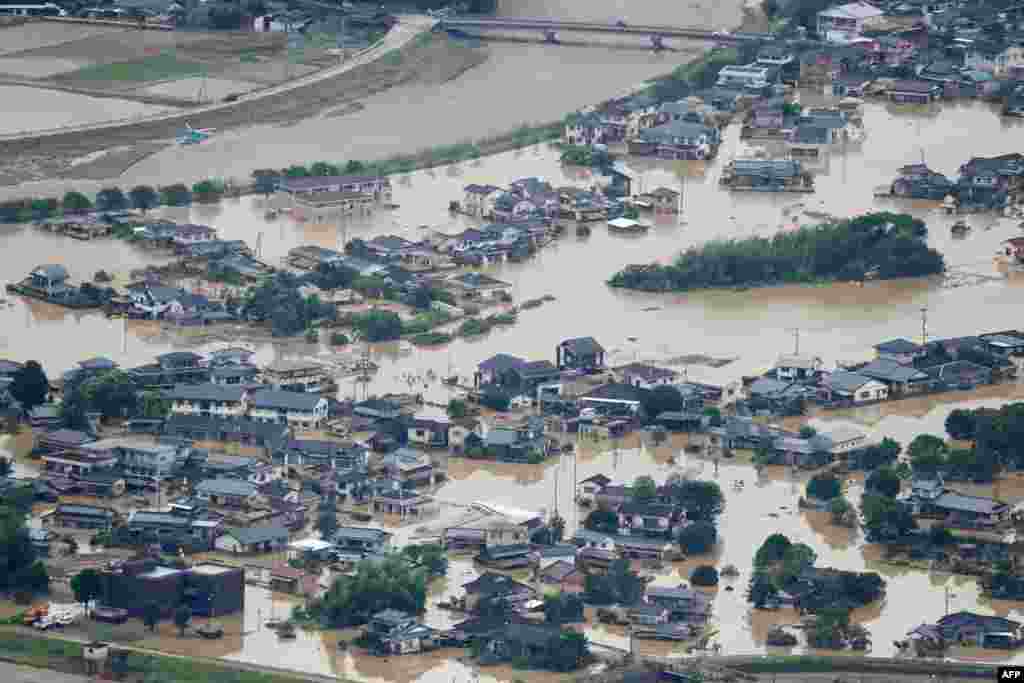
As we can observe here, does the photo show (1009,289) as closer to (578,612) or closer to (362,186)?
(362,186)

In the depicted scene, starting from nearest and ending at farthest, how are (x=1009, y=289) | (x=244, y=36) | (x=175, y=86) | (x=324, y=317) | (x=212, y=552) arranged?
(x=212, y=552) → (x=324, y=317) → (x=1009, y=289) → (x=175, y=86) → (x=244, y=36)

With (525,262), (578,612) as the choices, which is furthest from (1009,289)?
(578,612)

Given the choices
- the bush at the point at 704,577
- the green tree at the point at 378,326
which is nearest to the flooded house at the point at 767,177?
the green tree at the point at 378,326

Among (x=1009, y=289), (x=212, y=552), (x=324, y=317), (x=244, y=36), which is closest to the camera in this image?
(x=212, y=552)

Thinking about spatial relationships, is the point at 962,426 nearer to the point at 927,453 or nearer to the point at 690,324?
the point at 927,453

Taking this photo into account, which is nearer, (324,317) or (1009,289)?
(324,317)

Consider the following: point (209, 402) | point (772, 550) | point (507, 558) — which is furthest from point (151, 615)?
point (209, 402)
